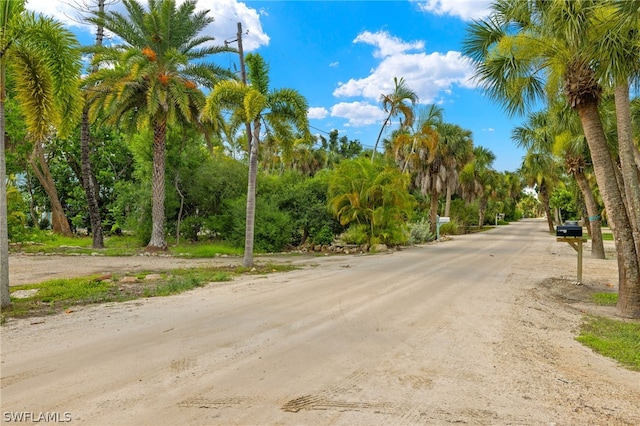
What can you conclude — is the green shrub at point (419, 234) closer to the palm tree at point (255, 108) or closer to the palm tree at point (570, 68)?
the palm tree at point (255, 108)

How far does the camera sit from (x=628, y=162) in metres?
7.75

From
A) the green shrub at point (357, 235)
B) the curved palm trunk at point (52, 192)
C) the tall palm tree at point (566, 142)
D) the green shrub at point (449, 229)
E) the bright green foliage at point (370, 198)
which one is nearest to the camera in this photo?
the tall palm tree at point (566, 142)

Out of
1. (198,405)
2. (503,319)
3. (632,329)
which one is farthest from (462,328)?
(198,405)

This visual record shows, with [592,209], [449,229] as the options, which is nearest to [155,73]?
[592,209]

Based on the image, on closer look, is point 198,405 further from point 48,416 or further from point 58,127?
point 58,127

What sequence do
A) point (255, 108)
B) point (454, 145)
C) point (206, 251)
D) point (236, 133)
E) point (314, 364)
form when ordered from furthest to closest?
point (454, 145), point (206, 251), point (236, 133), point (255, 108), point (314, 364)

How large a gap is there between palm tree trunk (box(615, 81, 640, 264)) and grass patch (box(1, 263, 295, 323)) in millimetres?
9632

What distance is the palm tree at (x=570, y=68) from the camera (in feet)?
22.5

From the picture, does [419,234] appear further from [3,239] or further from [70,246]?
[3,239]

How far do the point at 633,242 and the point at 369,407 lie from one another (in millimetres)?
7434

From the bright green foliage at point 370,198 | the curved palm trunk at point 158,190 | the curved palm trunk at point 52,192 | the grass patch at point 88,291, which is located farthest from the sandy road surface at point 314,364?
the curved palm trunk at point 52,192

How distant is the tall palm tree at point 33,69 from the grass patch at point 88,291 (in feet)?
2.03

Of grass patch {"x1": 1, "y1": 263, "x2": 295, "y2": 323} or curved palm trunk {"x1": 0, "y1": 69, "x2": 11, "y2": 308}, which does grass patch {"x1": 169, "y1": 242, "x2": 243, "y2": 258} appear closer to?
grass patch {"x1": 1, "y1": 263, "x2": 295, "y2": 323}

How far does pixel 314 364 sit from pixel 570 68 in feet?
26.6
